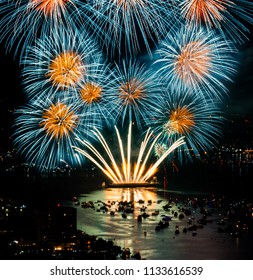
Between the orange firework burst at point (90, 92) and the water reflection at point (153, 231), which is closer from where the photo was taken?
the orange firework burst at point (90, 92)

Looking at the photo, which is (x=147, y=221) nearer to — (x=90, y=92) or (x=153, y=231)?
(x=153, y=231)

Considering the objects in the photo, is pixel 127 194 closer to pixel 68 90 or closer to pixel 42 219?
pixel 42 219

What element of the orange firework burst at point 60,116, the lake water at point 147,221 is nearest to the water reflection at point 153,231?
the lake water at point 147,221

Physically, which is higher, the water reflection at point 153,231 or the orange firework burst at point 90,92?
the orange firework burst at point 90,92

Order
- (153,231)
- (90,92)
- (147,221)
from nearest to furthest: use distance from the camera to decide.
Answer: (90,92)
(153,231)
(147,221)

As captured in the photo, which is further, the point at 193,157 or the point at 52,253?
the point at 193,157

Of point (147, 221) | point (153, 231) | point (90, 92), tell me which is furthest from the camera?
point (147, 221)

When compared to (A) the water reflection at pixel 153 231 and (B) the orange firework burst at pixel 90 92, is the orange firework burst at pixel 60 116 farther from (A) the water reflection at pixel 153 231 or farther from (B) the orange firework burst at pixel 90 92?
(A) the water reflection at pixel 153 231

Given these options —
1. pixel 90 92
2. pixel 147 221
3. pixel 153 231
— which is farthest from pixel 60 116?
pixel 147 221

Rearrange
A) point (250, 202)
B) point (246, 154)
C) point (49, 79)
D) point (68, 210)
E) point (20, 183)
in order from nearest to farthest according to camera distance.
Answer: point (49, 79)
point (68, 210)
point (250, 202)
point (20, 183)
point (246, 154)

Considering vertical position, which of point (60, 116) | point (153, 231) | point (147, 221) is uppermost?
point (60, 116)
